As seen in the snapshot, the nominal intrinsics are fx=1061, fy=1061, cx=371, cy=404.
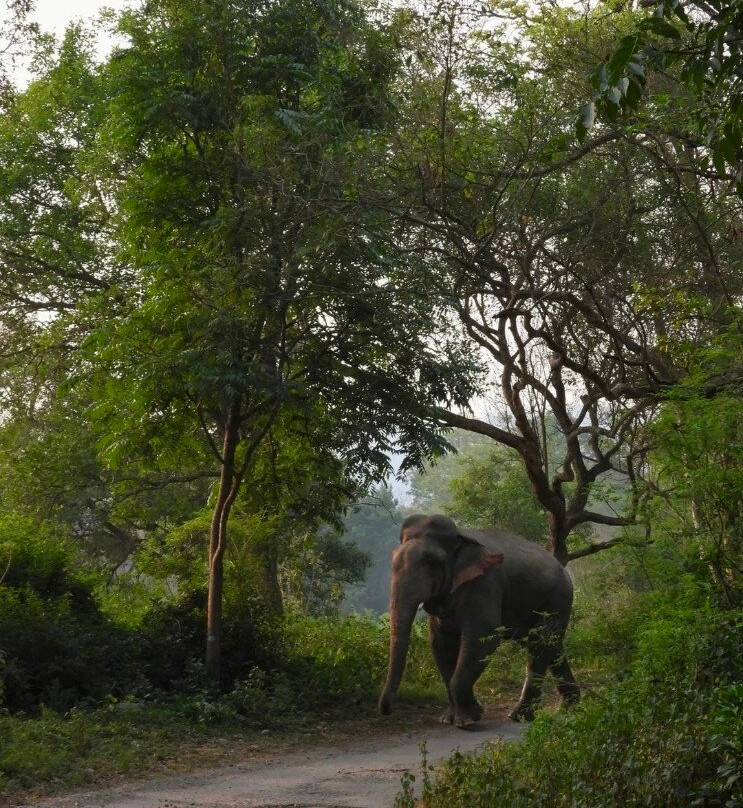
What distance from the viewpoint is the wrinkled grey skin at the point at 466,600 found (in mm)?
13289

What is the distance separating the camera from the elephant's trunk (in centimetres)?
1275

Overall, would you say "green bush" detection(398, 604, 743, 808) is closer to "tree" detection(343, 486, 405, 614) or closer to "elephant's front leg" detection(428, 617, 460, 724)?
"elephant's front leg" detection(428, 617, 460, 724)

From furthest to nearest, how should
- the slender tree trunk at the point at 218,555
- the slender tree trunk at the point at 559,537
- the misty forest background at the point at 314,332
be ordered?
the slender tree trunk at the point at 559,537 → the slender tree trunk at the point at 218,555 → the misty forest background at the point at 314,332

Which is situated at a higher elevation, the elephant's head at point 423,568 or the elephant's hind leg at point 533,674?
the elephant's head at point 423,568

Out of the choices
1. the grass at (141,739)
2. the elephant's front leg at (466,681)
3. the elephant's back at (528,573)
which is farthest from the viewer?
the elephant's back at (528,573)

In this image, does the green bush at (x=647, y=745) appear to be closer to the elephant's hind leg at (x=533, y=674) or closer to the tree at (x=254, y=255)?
the elephant's hind leg at (x=533, y=674)

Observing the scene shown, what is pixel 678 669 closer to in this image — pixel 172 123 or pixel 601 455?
pixel 172 123

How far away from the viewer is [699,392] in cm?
1024

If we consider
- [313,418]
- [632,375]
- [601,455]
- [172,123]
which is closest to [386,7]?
[172,123]

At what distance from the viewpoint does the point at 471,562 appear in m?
13.9

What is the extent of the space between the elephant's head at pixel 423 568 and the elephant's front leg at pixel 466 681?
27.4 inches

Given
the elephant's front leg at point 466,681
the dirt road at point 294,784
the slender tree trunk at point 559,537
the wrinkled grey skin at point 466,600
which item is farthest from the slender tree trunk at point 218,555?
the slender tree trunk at point 559,537

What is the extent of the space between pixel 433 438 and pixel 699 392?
18.7 ft

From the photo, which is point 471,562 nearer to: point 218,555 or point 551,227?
point 218,555
